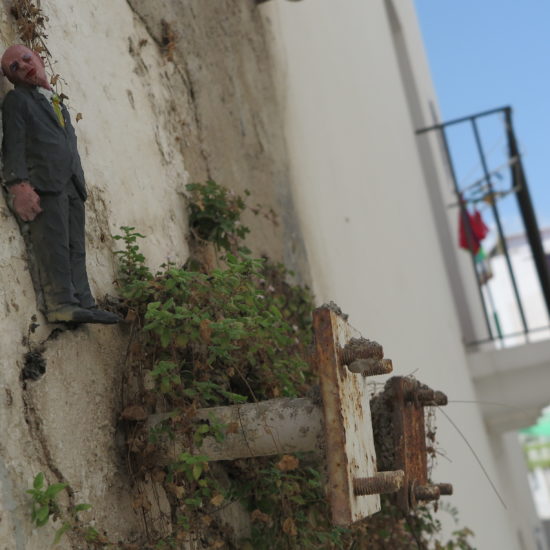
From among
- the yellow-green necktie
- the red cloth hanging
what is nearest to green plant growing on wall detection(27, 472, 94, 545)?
the yellow-green necktie

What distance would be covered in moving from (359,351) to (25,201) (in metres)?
0.72

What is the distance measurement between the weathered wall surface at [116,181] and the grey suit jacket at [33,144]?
75 millimetres

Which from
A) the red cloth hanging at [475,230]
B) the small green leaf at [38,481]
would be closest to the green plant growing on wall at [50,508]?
the small green leaf at [38,481]

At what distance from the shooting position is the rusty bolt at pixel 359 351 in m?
1.64

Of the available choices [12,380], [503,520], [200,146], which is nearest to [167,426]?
[12,380]

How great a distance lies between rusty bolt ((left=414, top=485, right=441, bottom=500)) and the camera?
202cm

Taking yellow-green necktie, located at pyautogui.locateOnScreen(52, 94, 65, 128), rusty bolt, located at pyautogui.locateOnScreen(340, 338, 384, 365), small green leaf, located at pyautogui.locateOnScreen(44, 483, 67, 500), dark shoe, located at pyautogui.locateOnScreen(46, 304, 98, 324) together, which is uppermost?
yellow-green necktie, located at pyautogui.locateOnScreen(52, 94, 65, 128)

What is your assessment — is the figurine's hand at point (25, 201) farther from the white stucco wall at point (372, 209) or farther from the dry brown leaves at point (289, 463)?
the white stucco wall at point (372, 209)

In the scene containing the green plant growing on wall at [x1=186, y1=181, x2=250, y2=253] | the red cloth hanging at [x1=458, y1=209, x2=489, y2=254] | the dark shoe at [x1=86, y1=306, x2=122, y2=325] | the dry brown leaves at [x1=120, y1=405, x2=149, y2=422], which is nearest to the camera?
the dark shoe at [x1=86, y1=306, x2=122, y2=325]

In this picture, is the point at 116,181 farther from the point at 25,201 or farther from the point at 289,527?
the point at 289,527

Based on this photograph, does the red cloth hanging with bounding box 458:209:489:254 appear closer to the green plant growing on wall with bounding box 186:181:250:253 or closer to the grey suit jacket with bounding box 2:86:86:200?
the green plant growing on wall with bounding box 186:181:250:253

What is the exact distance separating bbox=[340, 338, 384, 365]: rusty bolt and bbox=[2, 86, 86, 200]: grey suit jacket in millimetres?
667

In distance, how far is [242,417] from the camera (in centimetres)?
181

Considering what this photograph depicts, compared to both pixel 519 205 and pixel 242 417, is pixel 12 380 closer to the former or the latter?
pixel 242 417
